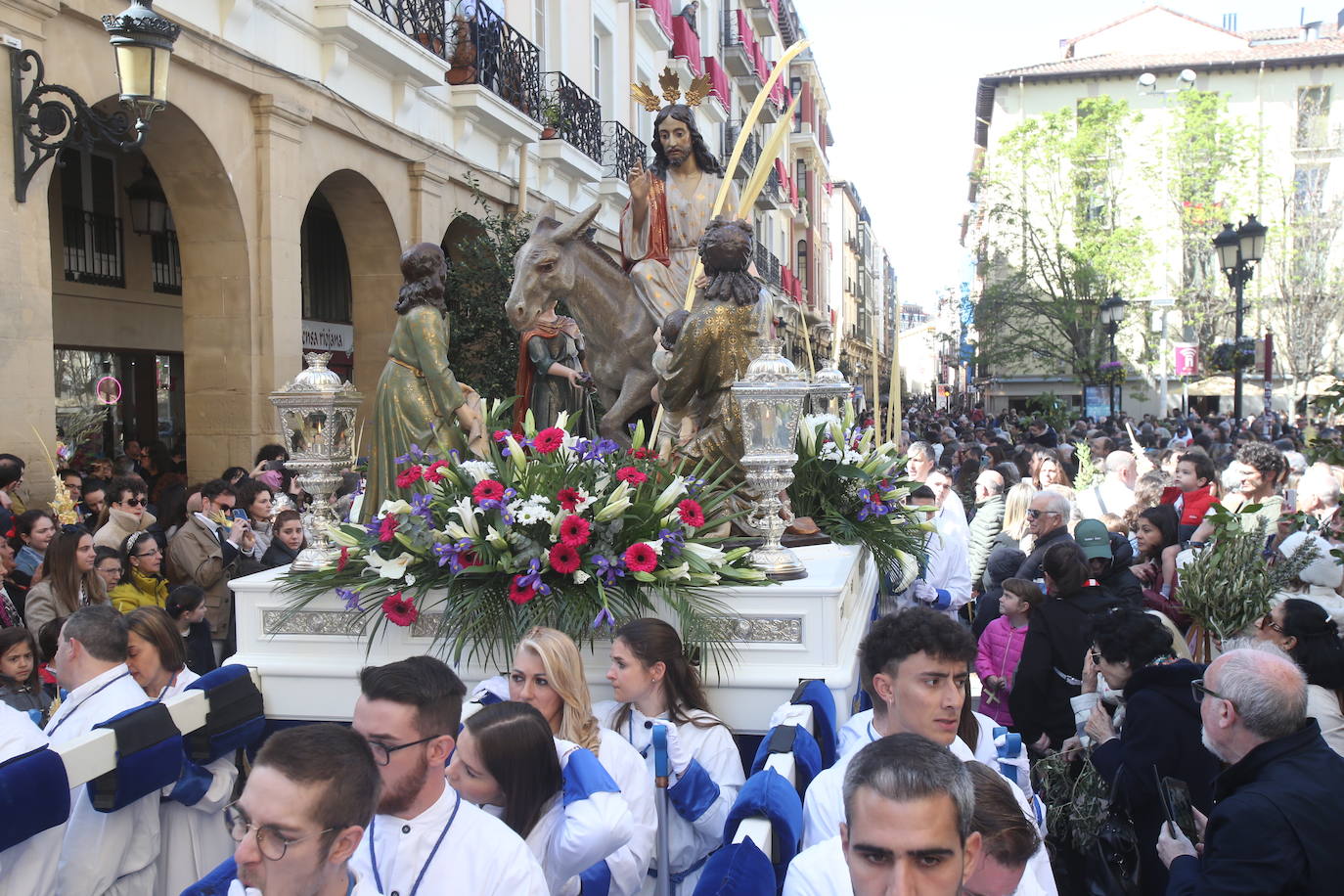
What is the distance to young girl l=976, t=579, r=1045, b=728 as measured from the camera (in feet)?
19.2

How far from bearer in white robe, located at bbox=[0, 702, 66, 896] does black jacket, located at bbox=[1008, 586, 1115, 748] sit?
399 centimetres

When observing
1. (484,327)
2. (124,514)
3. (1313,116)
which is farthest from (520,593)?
(1313,116)

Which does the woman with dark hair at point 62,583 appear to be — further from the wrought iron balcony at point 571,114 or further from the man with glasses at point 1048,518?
the wrought iron balcony at point 571,114

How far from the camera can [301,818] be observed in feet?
7.57

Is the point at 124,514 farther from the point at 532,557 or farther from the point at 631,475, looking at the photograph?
the point at 631,475

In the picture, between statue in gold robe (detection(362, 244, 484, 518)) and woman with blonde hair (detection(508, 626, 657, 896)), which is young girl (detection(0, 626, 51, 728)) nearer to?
statue in gold robe (detection(362, 244, 484, 518))

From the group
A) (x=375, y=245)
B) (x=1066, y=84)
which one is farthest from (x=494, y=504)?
(x=1066, y=84)

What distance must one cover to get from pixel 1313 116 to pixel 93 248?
45708 millimetres

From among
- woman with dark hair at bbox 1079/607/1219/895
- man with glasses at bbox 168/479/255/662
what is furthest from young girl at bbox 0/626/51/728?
woman with dark hair at bbox 1079/607/1219/895

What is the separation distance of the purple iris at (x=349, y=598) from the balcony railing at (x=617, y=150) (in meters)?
15.9

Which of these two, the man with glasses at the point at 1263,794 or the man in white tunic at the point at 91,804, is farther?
the man in white tunic at the point at 91,804

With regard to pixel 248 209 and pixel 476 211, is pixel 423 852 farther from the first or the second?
pixel 476 211

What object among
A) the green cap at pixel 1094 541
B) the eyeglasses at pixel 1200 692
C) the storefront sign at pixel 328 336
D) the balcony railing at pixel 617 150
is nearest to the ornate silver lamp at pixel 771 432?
the eyeglasses at pixel 1200 692

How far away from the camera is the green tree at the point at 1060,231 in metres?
34.1
